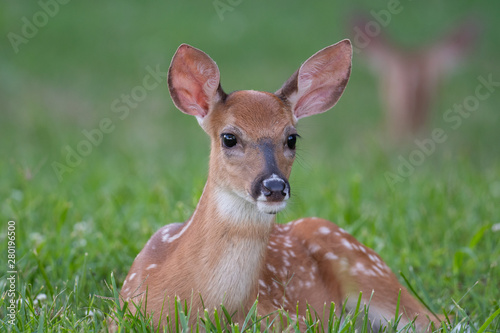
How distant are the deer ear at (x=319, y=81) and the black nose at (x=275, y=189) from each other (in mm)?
604

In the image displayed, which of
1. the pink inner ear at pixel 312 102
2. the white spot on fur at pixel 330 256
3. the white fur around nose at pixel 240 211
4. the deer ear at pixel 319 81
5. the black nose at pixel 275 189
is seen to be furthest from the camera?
the white spot on fur at pixel 330 256

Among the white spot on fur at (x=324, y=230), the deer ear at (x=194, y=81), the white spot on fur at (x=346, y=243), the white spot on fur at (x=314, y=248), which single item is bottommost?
the white spot on fur at (x=314, y=248)

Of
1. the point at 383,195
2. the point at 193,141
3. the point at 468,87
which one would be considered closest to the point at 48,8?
the point at 193,141

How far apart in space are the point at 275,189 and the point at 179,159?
160 inches

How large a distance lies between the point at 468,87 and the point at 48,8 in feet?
20.1

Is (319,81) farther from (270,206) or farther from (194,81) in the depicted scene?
(270,206)

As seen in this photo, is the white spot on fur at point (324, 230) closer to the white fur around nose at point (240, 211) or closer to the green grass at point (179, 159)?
the green grass at point (179, 159)

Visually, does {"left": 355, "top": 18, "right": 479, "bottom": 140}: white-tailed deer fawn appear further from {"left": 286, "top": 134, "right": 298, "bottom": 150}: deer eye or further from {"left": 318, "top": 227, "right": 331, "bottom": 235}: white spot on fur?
{"left": 286, "top": 134, "right": 298, "bottom": 150}: deer eye

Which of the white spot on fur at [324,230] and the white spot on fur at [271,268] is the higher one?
the white spot on fur at [324,230]

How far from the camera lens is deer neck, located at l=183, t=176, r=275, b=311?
9.71ft

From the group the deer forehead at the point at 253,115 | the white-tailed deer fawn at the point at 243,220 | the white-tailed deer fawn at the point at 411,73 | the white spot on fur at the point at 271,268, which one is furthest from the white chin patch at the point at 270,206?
the white-tailed deer fawn at the point at 411,73

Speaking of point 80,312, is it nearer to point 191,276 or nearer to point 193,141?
point 191,276

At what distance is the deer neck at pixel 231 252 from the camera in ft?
9.71

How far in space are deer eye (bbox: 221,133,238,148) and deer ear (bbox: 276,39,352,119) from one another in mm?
373
